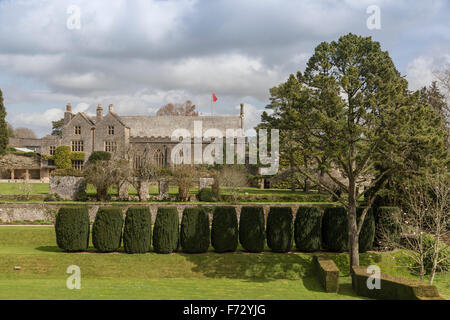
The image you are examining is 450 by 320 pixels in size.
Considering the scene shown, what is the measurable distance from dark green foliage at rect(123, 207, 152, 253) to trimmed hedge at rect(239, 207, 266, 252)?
13.1 ft

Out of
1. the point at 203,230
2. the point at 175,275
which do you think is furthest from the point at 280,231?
the point at 175,275

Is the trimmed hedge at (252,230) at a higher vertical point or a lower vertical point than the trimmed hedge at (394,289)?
higher

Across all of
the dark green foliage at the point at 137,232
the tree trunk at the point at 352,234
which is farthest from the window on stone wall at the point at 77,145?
the tree trunk at the point at 352,234

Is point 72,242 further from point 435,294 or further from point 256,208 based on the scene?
point 435,294

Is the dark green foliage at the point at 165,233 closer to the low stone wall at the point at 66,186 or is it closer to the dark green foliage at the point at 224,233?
the dark green foliage at the point at 224,233

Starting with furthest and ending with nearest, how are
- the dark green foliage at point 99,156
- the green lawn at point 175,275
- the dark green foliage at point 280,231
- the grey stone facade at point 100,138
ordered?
the grey stone facade at point 100,138 < the dark green foliage at point 99,156 < the dark green foliage at point 280,231 < the green lawn at point 175,275

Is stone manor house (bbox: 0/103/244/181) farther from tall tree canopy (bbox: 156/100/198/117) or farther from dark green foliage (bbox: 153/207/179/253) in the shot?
dark green foliage (bbox: 153/207/179/253)

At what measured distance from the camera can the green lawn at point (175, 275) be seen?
12.0 meters

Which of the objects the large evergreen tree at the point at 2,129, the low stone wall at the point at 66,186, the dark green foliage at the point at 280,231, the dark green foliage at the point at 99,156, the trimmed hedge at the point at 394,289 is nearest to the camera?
the trimmed hedge at the point at 394,289

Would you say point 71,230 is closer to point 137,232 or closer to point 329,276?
point 137,232

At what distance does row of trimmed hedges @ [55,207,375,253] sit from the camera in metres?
16.3

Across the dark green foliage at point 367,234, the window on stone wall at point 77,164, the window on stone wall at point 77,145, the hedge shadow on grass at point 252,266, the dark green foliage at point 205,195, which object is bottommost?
the hedge shadow on grass at point 252,266
